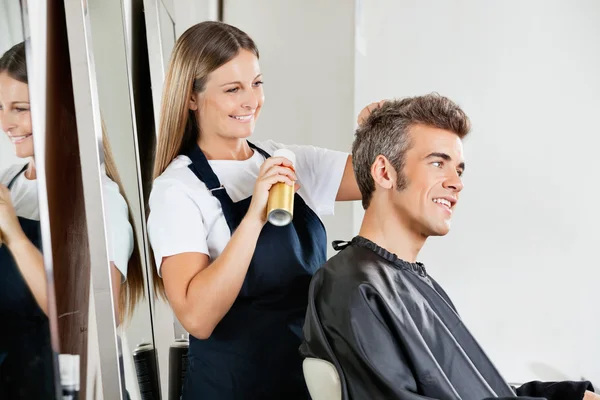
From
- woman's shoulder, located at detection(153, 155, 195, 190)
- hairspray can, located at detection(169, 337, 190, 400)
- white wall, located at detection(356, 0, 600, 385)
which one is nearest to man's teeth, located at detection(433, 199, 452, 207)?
woman's shoulder, located at detection(153, 155, 195, 190)

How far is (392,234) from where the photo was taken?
1893mm

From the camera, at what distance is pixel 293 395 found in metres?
2.03

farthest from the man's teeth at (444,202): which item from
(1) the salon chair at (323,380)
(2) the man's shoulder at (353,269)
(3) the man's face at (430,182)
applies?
(1) the salon chair at (323,380)

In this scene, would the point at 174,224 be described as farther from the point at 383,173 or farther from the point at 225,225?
the point at 383,173

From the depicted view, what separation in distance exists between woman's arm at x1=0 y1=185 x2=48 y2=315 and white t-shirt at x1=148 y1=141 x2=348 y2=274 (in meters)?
0.45

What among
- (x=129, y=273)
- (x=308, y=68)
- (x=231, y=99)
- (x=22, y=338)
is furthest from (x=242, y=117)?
(x=308, y=68)

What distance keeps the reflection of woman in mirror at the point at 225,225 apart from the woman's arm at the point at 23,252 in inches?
17.7

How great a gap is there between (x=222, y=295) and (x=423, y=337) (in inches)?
20.4

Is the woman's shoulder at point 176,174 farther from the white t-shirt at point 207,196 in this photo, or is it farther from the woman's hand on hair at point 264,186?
the woman's hand on hair at point 264,186

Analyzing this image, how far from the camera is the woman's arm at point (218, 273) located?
1.78 metres

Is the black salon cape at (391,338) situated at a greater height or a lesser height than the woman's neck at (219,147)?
lesser

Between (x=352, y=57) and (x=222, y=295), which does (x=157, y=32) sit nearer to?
(x=222, y=295)

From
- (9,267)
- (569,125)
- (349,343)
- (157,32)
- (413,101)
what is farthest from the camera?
(569,125)

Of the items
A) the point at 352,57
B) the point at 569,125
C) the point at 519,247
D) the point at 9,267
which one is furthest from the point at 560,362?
the point at 9,267
